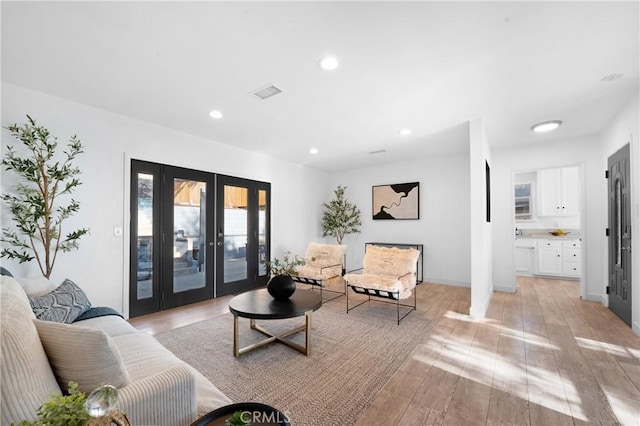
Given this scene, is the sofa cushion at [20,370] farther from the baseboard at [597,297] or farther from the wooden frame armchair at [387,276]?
the baseboard at [597,297]

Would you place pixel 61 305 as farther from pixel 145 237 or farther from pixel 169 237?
pixel 169 237

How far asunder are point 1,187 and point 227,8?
111 inches

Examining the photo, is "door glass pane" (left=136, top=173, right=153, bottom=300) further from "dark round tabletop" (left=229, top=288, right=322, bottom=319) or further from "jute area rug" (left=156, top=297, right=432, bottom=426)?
"dark round tabletop" (left=229, top=288, right=322, bottom=319)

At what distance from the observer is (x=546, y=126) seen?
369 cm

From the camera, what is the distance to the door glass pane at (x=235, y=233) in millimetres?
4668

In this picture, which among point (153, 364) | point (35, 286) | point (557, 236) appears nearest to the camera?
point (153, 364)

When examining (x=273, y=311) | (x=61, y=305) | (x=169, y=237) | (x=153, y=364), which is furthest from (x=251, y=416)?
(x=169, y=237)

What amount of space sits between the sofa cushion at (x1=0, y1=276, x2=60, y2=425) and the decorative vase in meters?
1.82

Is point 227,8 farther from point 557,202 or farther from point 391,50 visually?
point 557,202

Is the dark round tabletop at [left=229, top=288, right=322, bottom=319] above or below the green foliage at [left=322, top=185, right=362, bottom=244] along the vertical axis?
below

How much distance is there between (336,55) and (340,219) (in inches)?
181

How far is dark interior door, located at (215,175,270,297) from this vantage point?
15.0 ft

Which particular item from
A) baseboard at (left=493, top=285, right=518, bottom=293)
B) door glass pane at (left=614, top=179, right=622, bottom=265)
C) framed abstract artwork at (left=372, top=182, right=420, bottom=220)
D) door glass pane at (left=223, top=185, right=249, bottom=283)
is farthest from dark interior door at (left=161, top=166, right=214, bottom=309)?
door glass pane at (left=614, top=179, right=622, bottom=265)

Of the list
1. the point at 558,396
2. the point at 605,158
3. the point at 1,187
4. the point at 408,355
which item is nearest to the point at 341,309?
the point at 408,355
